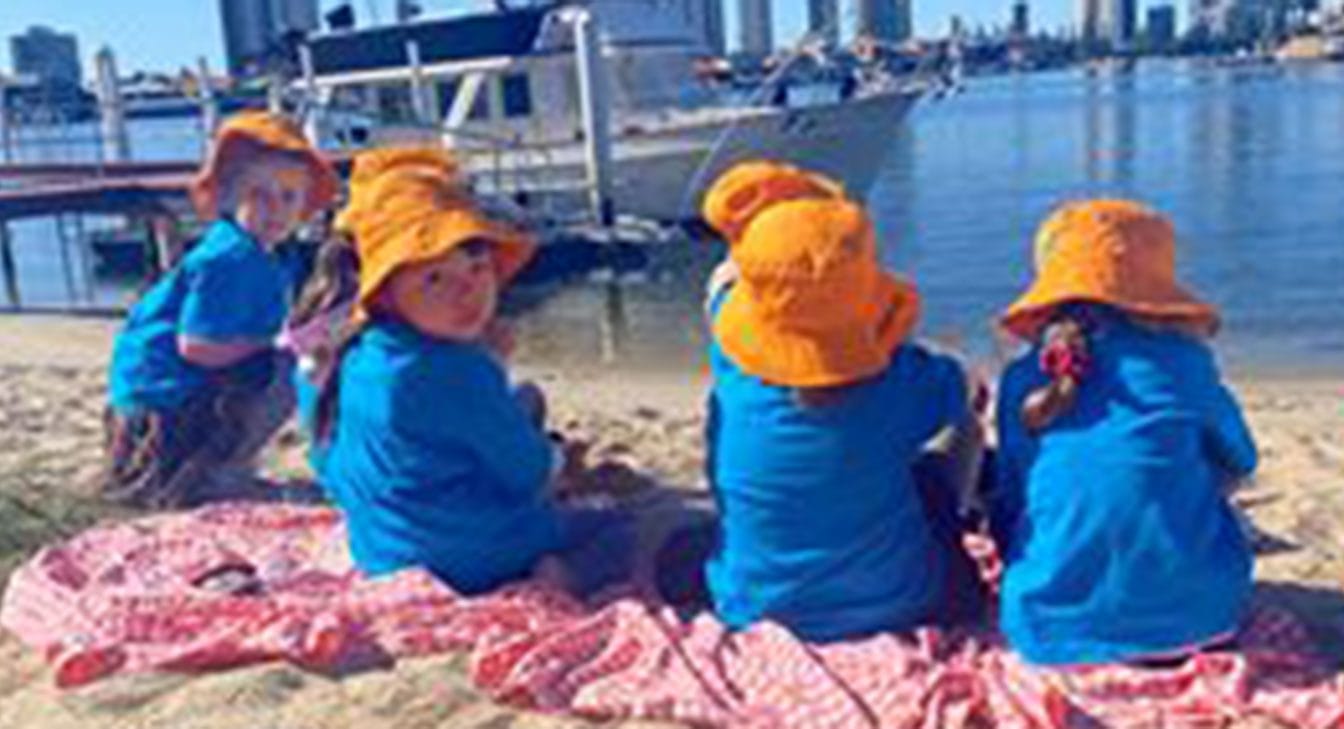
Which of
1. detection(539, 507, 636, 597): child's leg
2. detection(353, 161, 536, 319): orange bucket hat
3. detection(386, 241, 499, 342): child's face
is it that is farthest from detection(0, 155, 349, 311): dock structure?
detection(386, 241, 499, 342): child's face

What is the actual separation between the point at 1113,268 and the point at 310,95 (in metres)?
20.7

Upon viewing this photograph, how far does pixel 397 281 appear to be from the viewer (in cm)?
496

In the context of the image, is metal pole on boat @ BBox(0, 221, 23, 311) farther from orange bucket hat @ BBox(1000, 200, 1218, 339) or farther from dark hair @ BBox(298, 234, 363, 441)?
orange bucket hat @ BBox(1000, 200, 1218, 339)

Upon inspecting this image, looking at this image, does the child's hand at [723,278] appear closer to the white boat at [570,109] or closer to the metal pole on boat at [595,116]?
the metal pole on boat at [595,116]

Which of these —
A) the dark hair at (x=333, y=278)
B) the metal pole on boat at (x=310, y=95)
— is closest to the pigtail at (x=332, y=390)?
the dark hair at (x=333, y=278)

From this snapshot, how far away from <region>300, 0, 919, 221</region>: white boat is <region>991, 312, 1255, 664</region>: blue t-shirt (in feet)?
55.8

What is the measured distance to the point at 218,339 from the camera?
6.80 m

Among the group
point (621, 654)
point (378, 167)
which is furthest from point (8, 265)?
point (621, 654)

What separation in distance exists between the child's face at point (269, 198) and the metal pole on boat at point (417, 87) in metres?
16.4

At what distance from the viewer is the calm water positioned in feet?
53.4

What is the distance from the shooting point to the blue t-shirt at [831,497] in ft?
14.6

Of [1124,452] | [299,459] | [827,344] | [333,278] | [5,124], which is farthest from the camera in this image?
[5,124]

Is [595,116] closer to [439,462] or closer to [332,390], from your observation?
[332,390]

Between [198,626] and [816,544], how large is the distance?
6.08 feet
